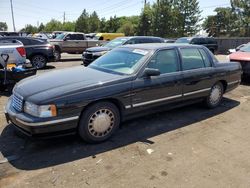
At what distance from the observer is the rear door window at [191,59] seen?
5.81 metres

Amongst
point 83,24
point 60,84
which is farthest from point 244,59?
point 83,24

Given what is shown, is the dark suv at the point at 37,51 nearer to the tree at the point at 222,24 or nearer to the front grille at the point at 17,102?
the front grille at the point at 17,102

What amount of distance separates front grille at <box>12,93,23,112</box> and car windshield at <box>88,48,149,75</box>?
161cm

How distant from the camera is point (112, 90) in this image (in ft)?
14.9

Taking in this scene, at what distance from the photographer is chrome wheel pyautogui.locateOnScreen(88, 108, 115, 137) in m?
4.45

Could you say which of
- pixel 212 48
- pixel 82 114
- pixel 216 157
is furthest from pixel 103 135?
pixel 212 48

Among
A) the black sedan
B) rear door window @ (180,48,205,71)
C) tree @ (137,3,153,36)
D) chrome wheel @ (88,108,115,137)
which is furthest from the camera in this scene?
tree @ (137,3,153,36)

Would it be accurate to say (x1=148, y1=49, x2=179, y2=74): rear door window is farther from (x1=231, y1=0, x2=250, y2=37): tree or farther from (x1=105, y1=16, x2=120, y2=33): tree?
(x1=105, y1=16, x2=120, y2=33): tree

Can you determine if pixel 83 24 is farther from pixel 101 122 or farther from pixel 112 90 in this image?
pixel 101 122

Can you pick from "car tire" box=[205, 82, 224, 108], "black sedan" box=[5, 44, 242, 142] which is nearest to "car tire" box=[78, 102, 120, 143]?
"black sedan" box=[5, 44, 242, 142]

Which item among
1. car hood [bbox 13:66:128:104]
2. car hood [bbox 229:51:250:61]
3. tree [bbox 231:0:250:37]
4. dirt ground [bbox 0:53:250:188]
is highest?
tree [bbox 231:0:250:37]

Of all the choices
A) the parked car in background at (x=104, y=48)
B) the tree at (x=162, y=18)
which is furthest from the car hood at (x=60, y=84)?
the tree at (x=162, y=18)

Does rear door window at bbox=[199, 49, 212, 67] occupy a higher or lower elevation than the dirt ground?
higher

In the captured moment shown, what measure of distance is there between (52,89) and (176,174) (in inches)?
85.4
